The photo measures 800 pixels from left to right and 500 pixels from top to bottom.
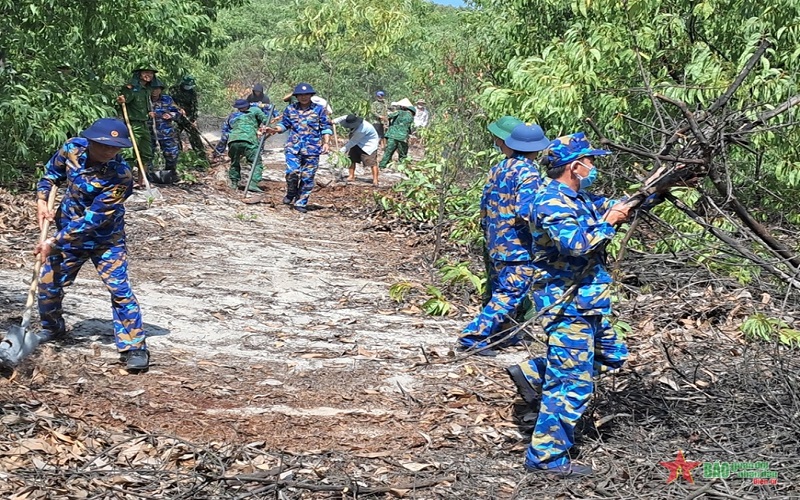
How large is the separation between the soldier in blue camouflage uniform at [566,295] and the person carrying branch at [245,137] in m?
10.4

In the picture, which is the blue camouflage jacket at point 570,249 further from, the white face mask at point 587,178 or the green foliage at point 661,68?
the green foliage at point 661,68

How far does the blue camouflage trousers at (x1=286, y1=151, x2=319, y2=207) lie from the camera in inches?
530

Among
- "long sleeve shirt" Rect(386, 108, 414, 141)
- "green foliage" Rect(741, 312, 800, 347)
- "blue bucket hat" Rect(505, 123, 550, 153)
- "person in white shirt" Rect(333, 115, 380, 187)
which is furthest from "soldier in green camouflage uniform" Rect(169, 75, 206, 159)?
"green foliage" Rect(741, 312, 800, 347)

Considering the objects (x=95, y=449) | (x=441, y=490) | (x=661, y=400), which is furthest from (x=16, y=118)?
(x=661, y=400)

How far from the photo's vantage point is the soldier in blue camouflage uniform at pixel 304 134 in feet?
43.3

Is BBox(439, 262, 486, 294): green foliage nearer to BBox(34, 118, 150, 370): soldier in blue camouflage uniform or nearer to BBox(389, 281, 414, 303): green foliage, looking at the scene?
BBox(389, 281, 414, 303): green foliage

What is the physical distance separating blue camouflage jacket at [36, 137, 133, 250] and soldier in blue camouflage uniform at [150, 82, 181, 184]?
8.26 m

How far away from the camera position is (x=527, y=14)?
32.0ft

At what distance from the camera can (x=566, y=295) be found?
445 cm

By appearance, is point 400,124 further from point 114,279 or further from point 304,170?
point 114,279

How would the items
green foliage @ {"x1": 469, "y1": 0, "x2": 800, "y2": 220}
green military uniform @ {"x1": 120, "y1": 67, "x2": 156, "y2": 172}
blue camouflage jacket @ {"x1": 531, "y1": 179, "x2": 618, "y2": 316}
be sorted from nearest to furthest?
blue camouflage jacket @ {"x1": 531, "y1": 179, "x2": 618, "y2": 316} < green foliage @ {"x1": 469, "y1": 0, "x2": 800, "y2": 220} < green military uniform @ {"x1": 120, "y1": 67, "x2": 156, "y2": 172}

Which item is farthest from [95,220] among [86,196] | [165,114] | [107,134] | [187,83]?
[187,83]

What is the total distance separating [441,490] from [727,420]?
1721 mm

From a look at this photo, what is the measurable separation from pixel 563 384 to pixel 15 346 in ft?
11.2
